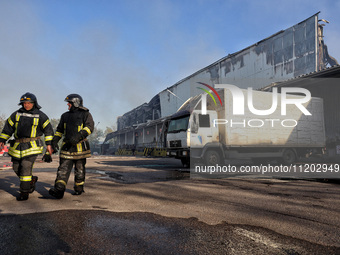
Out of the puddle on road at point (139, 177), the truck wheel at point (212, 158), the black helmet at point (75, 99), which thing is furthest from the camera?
the truck wheel at point (212, 158)

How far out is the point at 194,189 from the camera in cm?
498

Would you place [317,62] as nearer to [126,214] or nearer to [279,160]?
[279,160]

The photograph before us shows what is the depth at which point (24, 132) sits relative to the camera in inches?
155

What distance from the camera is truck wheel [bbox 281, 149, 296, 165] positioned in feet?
37.8

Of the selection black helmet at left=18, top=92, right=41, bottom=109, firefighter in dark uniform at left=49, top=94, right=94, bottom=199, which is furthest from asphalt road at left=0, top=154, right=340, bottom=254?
black helmet at left=18, top=92, right=41, bottom=109

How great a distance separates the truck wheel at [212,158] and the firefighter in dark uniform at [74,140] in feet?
19.5

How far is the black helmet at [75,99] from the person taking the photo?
421 centimetres

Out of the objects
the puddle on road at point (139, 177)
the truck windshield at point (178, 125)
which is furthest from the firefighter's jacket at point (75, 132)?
the truck windshield at point (178, 125)

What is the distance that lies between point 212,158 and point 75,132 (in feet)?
21.1

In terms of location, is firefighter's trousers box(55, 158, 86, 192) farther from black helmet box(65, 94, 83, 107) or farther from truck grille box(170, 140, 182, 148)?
truck grille box(170, 140, 182, 148)

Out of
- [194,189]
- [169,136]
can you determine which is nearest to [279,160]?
[169,136]

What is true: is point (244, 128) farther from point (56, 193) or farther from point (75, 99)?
point (56, 193)

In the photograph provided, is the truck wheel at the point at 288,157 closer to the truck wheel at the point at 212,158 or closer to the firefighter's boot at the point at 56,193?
the truck wheel at the point at 212,158

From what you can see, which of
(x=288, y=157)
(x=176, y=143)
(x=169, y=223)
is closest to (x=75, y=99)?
(x=169, y=223)
